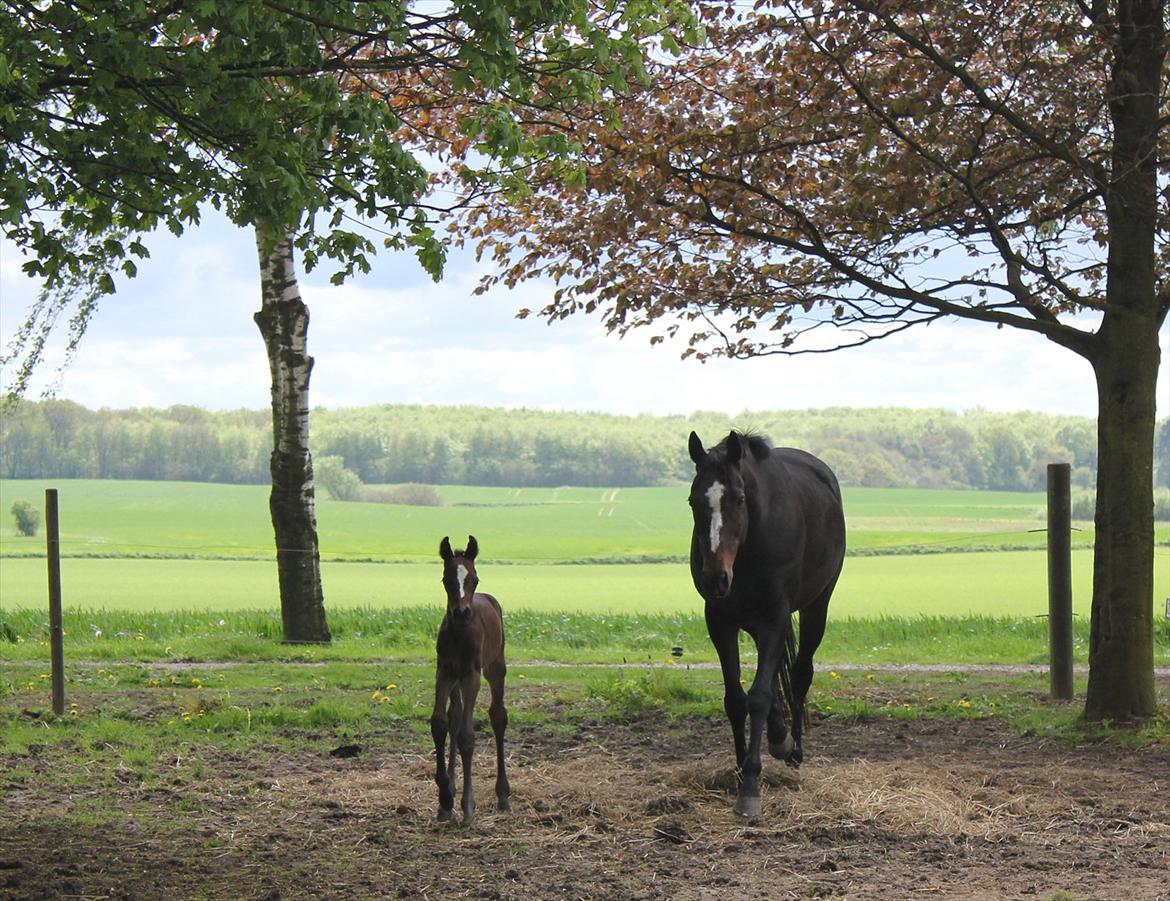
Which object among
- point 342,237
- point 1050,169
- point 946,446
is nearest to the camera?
point 342,237

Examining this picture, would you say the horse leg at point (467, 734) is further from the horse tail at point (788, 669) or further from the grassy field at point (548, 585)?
the grassy field at point (548, 585)

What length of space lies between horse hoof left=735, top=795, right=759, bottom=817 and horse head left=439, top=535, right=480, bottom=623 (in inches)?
81.8

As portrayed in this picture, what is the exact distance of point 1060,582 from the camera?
1248 cm

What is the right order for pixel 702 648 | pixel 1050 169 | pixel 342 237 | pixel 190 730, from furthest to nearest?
pixel 702 648
pixel 1050 169
pixel 190 730
pixel 342 237

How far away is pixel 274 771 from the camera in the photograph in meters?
8.87

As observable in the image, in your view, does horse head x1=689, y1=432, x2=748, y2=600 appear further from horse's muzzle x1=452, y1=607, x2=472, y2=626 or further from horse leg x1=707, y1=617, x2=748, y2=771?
horse's muzzle x1=452, y1=607, x2=472, y2=626

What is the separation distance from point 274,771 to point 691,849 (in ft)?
11.1

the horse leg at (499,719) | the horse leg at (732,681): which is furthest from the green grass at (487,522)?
the horse leg at (499,719)

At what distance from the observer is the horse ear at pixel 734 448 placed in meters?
7.59

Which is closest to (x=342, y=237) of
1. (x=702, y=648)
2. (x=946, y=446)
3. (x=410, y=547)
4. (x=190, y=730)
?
(x=190, y=730)

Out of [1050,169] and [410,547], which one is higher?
[1050,169]

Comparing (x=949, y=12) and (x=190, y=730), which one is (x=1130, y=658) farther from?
(x=190, y=730)

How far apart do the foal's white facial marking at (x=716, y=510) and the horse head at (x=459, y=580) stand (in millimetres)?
1430

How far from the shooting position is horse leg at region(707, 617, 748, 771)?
837 centimetres
